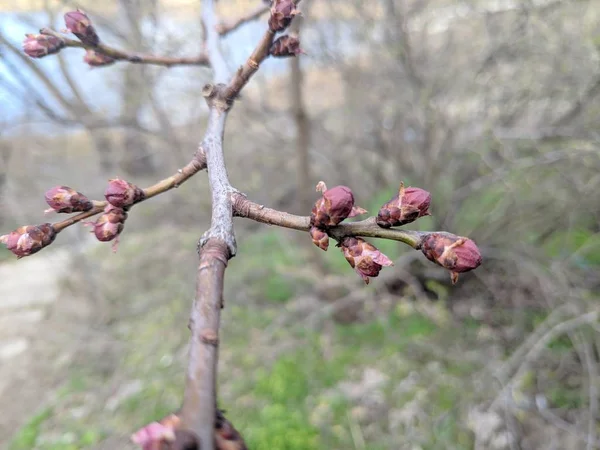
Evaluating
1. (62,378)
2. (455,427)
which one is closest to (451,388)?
(455,427)

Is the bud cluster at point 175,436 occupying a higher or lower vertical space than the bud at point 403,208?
lower

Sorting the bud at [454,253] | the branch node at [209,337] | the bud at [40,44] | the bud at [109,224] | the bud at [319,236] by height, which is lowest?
the branch node at [209,337]

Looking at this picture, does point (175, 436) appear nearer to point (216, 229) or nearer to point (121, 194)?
point (216, 229)

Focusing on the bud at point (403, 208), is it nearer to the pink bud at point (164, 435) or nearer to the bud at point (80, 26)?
the pink bud at point (164, 435)

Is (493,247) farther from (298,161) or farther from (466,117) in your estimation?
(298,161)

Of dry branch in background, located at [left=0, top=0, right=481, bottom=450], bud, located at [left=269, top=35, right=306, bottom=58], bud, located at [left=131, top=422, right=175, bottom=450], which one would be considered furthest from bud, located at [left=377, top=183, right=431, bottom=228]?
bud, located at [left=269, top=35, right=306, bottom=58]

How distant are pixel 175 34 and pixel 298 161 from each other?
6.29 feet

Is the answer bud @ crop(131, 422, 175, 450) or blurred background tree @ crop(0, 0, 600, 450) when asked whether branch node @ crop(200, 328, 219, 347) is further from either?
blurred background tree @ crop(0, 0, 600, 450)

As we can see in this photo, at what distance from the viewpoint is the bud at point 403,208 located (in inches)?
33.2

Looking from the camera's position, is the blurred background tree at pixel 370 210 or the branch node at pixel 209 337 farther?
the blurred background tree at pixel 370 210

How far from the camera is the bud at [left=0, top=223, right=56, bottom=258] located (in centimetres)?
98

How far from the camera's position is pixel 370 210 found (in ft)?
16.9

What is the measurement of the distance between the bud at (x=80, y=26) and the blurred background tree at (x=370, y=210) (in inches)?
96.9

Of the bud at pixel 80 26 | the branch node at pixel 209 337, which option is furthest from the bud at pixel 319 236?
the bud at pixel 80 26
